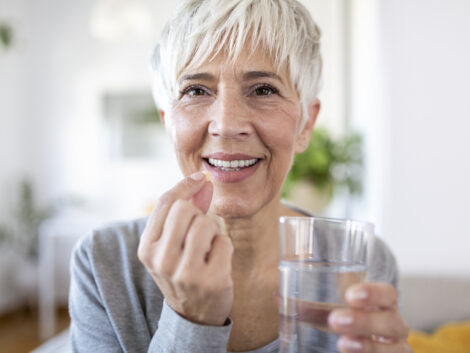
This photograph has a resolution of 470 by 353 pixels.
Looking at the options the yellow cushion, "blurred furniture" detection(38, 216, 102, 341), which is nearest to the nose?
the yellow cushion

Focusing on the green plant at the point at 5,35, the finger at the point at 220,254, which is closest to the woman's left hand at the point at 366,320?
the finger at the point at 220,254

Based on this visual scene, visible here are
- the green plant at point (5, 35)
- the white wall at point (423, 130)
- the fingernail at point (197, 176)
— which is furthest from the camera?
the green plant at point (5, 35)

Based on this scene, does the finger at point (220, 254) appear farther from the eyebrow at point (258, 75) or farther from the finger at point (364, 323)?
the eyebrow at point (258, 75)

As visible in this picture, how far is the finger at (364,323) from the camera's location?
1.61 feet

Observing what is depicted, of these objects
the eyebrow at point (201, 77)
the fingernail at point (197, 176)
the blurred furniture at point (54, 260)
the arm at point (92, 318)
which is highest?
the eyebrow at point (201, 77)

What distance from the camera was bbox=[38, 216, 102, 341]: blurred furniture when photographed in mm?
4289

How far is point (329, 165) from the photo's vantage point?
2748 millimetres

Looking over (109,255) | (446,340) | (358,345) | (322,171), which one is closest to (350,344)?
(358,345)

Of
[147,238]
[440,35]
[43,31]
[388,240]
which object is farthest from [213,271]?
[43,31]

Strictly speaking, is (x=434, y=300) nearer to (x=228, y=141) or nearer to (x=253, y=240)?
(x=253, y=240)

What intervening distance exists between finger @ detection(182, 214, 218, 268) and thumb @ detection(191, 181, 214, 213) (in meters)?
0.11

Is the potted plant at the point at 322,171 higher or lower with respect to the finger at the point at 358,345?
higher

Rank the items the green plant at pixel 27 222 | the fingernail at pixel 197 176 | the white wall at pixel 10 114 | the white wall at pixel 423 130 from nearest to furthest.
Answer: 1. the fingernail at pixel 197 176
2. the white wall at pixel 423 130
3. the white wall at pixel 10 114
4. the green plant at pixel 27 222

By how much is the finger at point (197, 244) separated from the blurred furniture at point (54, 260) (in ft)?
13.0
